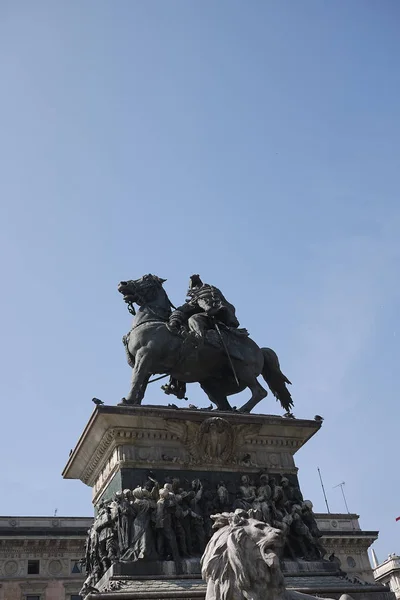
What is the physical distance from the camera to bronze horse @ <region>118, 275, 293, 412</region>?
45.8 ft

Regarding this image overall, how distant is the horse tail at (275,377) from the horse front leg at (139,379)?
3138 millimetres

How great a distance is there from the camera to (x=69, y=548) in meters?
43.5

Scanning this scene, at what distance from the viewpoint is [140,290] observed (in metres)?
15.2

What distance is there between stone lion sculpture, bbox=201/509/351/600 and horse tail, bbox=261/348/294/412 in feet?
29.1

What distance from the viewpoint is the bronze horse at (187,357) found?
14.0 metres

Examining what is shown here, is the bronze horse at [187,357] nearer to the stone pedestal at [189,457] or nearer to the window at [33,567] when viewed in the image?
the stone pedestal at [189,457]

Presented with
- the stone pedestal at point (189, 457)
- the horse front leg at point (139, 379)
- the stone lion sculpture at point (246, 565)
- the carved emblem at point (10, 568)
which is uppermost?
the carved emblem at point (10, 568)

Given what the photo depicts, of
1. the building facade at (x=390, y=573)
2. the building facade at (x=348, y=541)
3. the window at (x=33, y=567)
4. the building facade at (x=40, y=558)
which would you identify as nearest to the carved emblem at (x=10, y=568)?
the building facade at (x=40, y=558)

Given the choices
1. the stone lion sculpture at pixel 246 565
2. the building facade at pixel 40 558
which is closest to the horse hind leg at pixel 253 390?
the stone lion sculpture at pixel 246 565

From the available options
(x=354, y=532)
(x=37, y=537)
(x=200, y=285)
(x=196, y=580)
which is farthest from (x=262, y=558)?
(x=354, y=532)

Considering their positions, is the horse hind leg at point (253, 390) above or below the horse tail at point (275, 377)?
below

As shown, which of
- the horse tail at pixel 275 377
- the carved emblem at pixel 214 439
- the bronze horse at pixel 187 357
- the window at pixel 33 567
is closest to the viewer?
the carved emblem at pixel 214 439

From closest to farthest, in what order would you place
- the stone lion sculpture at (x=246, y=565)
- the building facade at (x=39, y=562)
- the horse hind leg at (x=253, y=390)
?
1. the stone lion sculpture at (x=246, y=565)
2. the horse hind leg at (x=253, y=390)
3. the building facade at (x=39, y=562)

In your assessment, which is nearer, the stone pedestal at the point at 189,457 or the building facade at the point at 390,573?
the stone pedestal at the point at 189,457
